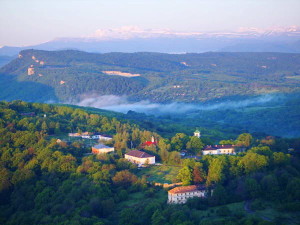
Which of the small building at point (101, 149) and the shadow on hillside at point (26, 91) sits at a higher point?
the small building at point (101, 149)

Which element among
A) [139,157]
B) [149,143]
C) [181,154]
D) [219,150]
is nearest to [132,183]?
[139,157]

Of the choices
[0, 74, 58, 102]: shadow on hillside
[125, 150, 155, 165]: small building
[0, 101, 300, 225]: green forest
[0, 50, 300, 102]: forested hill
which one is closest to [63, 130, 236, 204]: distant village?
[125, 150, 155, 165]: small building

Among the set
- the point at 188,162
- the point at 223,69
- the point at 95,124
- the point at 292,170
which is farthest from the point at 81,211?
the point at 223,69

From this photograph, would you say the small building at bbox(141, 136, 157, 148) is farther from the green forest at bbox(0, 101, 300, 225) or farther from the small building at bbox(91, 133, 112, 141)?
the small building at bbox(91, 133, 112, 141)

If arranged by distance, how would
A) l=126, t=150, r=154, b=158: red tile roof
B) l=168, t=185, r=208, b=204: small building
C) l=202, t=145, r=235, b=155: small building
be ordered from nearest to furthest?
1. l=168, t=185, r=208, b=204: small building
2. l=126, t=150, r=154, b=158: red tile roof
3. l=202, t=145, r=235, b=155: small building

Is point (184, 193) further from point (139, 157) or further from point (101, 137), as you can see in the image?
point (101, 137)

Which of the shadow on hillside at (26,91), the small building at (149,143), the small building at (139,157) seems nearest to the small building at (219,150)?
the small building at (149,143)

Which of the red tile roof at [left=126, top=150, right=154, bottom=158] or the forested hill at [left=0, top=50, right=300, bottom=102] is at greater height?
the red tile roof at [left=126, top=150, right=154, bottom=158]

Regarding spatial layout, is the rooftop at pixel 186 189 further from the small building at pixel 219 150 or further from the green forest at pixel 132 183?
the small building at pixel 219 150
